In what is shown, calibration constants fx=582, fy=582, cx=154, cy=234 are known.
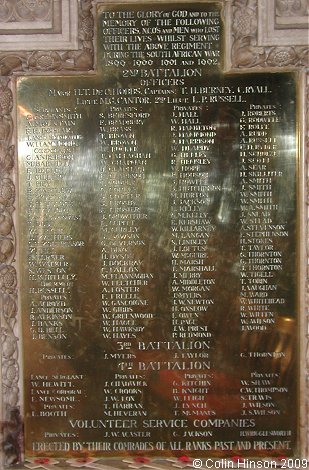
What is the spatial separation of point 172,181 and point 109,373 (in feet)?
5.08

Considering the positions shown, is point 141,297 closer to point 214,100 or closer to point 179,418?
point 179,418

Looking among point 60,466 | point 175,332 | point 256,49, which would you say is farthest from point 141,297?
point 256,49

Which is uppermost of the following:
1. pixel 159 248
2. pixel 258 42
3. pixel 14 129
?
pixel 258 42

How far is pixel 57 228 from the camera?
4441 millimetres

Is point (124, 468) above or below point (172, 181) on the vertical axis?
below

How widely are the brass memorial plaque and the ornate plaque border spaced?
0.26 ft

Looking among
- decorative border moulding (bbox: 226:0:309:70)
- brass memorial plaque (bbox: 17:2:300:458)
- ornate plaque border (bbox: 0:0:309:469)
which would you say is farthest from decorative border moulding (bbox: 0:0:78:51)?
decorative border moulding (bbox: 226:0:309:70)

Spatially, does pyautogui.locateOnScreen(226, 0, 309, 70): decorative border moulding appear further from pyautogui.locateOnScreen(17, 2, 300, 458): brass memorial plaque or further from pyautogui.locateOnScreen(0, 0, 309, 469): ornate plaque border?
pyautogui.locateOnScreen(17, 2, 300, 458): brass memorial plaque

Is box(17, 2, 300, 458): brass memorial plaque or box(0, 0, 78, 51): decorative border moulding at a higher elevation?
box(0, 0, 78, 51): decorative border moulding

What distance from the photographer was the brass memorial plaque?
14.4 ft

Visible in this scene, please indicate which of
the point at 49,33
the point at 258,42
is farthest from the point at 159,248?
the point at 49,33

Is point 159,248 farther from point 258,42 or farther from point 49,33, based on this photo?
point 49,33

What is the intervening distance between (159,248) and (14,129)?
1.43 m

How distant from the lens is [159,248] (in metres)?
4.45
